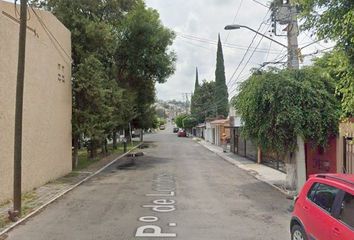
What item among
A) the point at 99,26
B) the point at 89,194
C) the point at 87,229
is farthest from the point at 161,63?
the point at 87,229

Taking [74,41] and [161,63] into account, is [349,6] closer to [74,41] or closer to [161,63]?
[74,41]

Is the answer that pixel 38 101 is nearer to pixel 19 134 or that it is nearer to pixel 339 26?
pixel 19 134

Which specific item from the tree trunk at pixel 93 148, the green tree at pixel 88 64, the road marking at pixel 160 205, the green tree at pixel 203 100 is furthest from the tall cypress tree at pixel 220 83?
the road marking at pixel 160 205

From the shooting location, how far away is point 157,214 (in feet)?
41.3

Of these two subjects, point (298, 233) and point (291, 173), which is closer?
point (298, 233)

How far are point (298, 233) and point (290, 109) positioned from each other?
27.9ft

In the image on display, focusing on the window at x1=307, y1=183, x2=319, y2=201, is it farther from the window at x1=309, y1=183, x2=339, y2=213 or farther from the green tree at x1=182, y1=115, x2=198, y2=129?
the green tree at x1=182, y1=115, x2=198, y2=129

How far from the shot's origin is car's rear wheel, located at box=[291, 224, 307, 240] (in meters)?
7.97

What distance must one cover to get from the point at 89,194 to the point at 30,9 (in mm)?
8236

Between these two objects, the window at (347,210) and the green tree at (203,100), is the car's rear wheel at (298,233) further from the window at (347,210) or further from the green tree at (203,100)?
the green tree at (203,100)

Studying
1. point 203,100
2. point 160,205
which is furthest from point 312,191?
point 203,100

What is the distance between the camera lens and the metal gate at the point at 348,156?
15.2 metres

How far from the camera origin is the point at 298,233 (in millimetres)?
8328

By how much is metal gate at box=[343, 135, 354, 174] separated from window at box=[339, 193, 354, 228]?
8.98 metres
